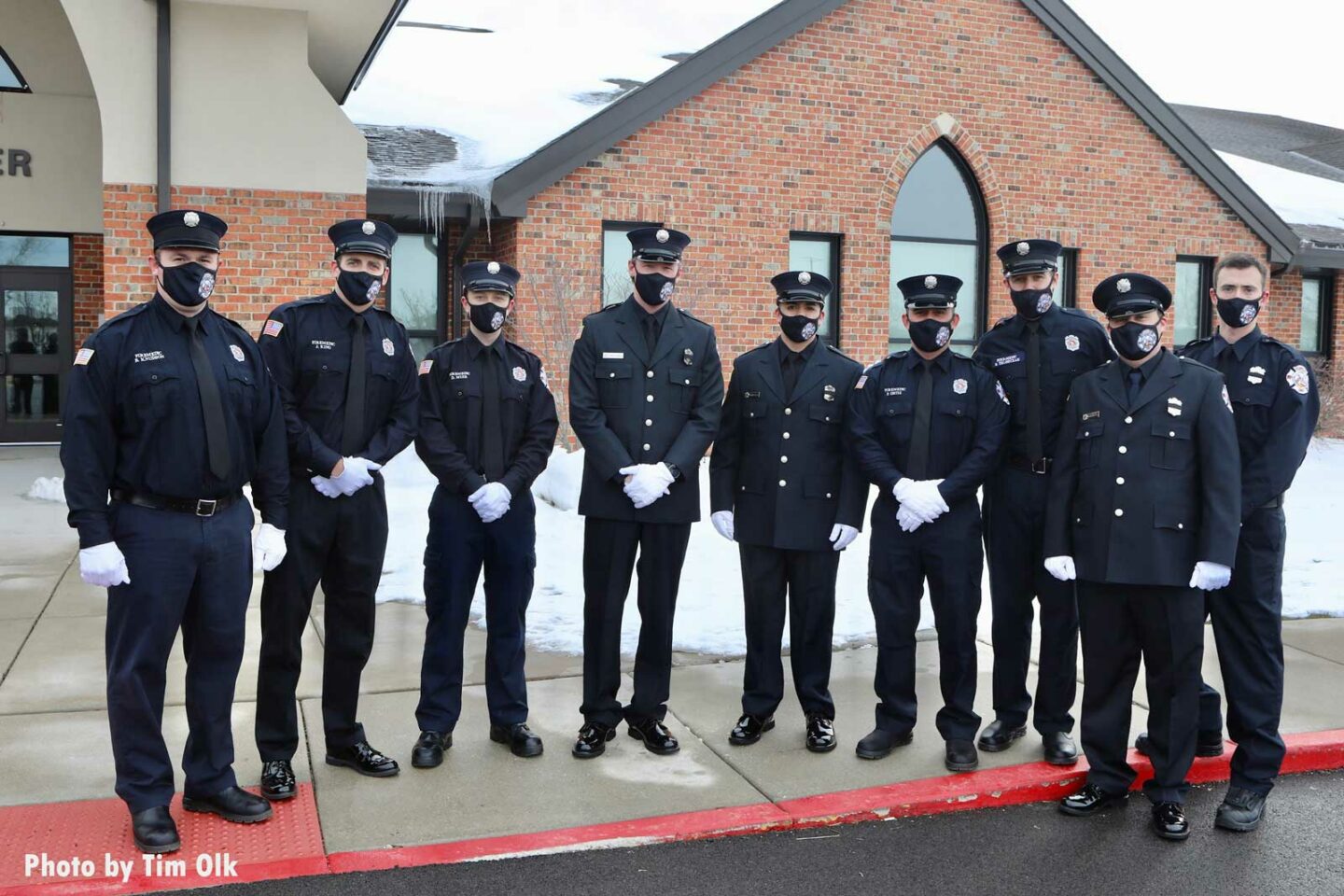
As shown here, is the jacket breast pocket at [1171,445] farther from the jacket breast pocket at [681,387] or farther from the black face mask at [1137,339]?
the jacket breast pocket at [681,387]

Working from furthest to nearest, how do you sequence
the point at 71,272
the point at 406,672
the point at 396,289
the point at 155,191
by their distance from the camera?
the point at 71,272, the point at 396,289, the point at 155,191, the point at 406,672

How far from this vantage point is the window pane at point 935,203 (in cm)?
1480

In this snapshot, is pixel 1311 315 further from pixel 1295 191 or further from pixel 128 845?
pixel 128 845

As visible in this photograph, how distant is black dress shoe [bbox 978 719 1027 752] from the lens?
17.0 ft

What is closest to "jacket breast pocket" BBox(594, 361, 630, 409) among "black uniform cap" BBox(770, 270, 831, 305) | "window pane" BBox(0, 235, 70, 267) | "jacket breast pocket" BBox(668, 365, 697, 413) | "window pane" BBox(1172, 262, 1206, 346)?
"jacket breast pocket" BBox(668, 365, 697, 413)

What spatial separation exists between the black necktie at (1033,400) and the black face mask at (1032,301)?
3.8 inches

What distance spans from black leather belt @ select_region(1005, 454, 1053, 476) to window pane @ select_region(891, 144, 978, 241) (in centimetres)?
996

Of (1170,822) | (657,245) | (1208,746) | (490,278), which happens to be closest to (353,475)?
(490,278)

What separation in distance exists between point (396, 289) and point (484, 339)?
892 centimetres

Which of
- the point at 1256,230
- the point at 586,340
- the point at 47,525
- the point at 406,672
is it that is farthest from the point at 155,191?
the point at 1256,230

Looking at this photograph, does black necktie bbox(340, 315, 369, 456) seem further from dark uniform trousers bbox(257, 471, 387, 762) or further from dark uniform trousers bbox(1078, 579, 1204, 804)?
dark uniform trousers bbox(1078, 579, 1204, 804)

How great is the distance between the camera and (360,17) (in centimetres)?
1038

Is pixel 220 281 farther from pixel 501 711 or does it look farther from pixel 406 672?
pixel 501 711

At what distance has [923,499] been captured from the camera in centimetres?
490
